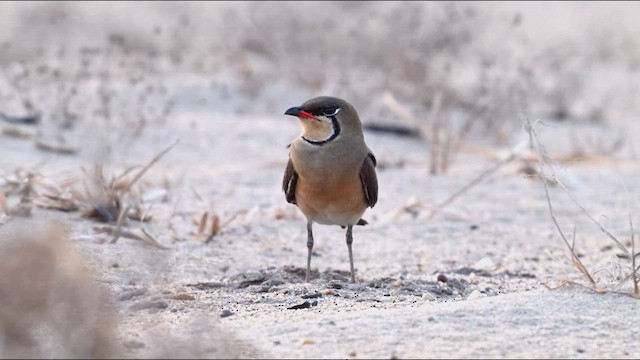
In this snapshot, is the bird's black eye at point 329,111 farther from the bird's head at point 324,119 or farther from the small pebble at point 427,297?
the small pebble at point 427,297

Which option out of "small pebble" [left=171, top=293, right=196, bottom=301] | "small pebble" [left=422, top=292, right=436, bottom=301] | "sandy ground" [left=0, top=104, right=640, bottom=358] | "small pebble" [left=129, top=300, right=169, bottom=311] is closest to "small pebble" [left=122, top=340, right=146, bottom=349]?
"sandy ground" [left=0, top=104, right=640, bottom=358]

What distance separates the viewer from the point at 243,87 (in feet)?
35.7

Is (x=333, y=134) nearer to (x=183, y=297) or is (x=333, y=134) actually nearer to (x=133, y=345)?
(x=183, y=297)

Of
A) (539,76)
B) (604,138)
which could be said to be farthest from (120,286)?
(539,76)

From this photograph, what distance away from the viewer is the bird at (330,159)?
14.1ft

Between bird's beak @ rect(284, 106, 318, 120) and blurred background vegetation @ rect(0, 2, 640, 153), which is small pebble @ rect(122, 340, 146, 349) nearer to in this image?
bird's beak @ rect(284, 106, 318, 120)

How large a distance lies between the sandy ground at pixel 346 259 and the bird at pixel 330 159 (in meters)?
0.38

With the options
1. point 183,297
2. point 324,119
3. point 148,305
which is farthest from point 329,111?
point 148,305

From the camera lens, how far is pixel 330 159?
4277 mm

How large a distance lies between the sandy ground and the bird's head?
0.66 metres

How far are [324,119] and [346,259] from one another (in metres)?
1.40

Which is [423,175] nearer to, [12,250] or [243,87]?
[243,87]

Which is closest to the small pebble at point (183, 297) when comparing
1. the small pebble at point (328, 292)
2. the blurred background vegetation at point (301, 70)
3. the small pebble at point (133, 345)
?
the small pebble at point (328, 292)

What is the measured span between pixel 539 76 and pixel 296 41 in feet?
10.8
